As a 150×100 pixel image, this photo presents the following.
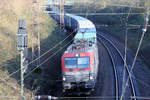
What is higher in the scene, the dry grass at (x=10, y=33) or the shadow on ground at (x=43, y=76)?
the dry grass at (x=10, y=33)

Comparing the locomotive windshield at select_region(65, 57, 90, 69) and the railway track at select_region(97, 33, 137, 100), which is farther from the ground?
the locomotive windshield at select_region(65, 57, 90, 69)

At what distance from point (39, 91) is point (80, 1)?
167ft

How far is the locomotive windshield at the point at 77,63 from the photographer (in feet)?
47.3

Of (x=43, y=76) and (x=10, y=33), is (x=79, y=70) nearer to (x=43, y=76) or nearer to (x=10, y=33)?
(x=43, y=76)

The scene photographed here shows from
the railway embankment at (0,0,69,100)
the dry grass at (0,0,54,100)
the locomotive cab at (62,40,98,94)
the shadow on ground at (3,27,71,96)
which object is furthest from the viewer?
the shadow on ground at (3,27,71,96)

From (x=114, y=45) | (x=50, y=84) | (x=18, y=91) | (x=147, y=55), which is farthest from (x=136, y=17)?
(x=18, y=91)

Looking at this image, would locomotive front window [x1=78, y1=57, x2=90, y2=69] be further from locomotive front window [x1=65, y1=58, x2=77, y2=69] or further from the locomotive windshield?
locomotive front window [x1=65, y1=58, x2=77, y2=69]

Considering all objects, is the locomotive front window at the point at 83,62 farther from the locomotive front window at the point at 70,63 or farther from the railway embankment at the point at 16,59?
the railway embankment at the point at 16,59

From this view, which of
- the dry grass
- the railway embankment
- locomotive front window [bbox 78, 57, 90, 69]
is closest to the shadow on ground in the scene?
the railway embankment

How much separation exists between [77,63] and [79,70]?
537mm

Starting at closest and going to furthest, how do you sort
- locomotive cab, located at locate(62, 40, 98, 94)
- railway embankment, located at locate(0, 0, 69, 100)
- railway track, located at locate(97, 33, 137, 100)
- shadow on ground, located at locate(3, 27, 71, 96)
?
railway embankment, located at locate(0, 0, 69, 100) < locomotive cab, located at locate(62, 40, 98, 94) < shadow on ground, located at locate(3, 27, 71, 96) < railway track, located at locate(97, 33, 137, 100)

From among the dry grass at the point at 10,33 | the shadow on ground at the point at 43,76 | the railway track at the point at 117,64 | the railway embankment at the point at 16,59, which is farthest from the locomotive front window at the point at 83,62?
the dry grass at the point at 10,33

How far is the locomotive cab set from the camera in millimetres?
14250

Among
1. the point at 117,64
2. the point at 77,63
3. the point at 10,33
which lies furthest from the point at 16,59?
Result: the point at 117,64
